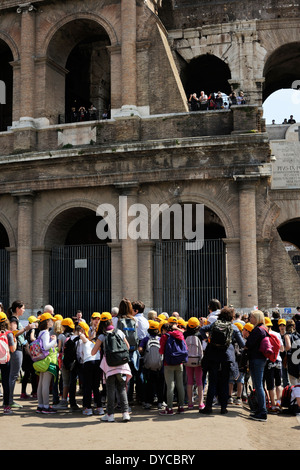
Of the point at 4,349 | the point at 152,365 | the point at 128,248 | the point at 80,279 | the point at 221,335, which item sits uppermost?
the point at 128,248

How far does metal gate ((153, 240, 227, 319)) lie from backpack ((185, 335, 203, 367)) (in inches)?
295

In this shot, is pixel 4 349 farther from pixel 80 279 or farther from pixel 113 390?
pixel 80 279

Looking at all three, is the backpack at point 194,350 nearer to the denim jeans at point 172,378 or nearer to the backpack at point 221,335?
the denim jeans at point 172,378

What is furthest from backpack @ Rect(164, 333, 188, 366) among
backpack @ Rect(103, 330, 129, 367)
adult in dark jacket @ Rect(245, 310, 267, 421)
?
adult in dark jacket @ Rect(245, 310, 267, 421)

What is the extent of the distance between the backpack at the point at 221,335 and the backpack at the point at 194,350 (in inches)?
30.3

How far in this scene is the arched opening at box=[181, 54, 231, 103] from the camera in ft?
70.9

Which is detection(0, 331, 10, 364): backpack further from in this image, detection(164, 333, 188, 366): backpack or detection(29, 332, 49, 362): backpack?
detection(164, 333, 188, 366): backpack

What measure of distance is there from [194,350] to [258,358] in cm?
115

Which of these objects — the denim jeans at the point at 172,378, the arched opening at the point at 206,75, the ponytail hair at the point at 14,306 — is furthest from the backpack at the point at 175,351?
the arched opening at the point at 206,75

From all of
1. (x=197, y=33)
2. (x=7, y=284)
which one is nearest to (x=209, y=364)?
(x=7, y=284)

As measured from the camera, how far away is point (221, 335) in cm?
821

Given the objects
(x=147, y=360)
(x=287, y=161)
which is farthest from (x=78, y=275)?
(x=147, y=360)

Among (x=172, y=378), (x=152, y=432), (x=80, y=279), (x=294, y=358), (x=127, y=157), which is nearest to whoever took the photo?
(x=152, y=432)

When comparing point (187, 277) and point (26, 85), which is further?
point (26, 85)
